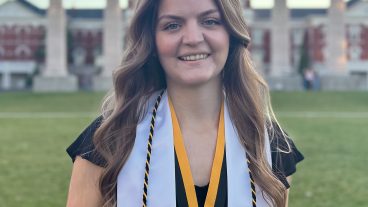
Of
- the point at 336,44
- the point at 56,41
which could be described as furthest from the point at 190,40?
the point at 56,41

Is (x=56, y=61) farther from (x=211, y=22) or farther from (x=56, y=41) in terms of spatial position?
(x=211, y=22)

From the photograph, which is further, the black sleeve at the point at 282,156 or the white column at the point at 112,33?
the white column at the point at 112,33

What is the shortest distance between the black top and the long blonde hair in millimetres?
37

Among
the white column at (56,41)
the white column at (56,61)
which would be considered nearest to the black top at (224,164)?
the white column at (56,61)

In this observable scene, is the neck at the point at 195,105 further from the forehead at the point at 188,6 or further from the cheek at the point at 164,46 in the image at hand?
the forehead at the point at 188,6

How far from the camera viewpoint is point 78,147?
80.6 inches

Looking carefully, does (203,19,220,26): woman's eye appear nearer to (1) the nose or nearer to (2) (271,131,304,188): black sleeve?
(1) the nose

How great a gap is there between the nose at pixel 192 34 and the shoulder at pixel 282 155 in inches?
19.1

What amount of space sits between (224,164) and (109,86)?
42279 millimetres

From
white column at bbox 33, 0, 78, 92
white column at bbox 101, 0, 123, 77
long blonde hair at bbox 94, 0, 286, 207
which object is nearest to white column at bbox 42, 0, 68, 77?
white column at bbox 33, 0, 78, 92

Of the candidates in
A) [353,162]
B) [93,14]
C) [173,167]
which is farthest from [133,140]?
[93,14]

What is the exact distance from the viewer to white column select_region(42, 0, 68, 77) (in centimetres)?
4725

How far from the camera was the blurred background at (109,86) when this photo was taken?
8422 millimetres

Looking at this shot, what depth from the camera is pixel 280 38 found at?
163 feet
